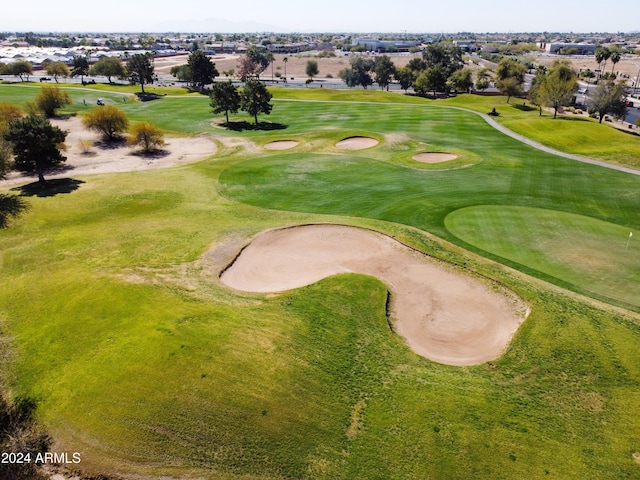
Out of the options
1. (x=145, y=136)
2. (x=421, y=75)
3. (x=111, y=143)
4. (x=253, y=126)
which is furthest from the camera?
(x=421, y=75)

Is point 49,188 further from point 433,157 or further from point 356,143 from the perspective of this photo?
point 433,157

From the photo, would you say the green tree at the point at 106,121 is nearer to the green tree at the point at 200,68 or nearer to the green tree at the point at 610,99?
the green tree at the point at 200,68

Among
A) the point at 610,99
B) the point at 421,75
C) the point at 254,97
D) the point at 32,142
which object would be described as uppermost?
the point at 421,75

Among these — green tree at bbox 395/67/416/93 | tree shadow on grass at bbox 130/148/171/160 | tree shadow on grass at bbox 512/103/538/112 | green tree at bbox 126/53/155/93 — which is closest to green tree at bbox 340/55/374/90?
green tree at bbox 395/67/416/93

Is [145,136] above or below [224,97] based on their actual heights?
below

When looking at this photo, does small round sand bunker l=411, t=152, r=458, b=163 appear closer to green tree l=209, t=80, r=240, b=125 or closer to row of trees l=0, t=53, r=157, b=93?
green tree l=209, t=80, r=240, b=125

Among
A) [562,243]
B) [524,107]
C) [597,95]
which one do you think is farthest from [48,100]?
[597,95]

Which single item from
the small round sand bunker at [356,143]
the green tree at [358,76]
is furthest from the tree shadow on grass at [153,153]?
the green tree at [358,76]
